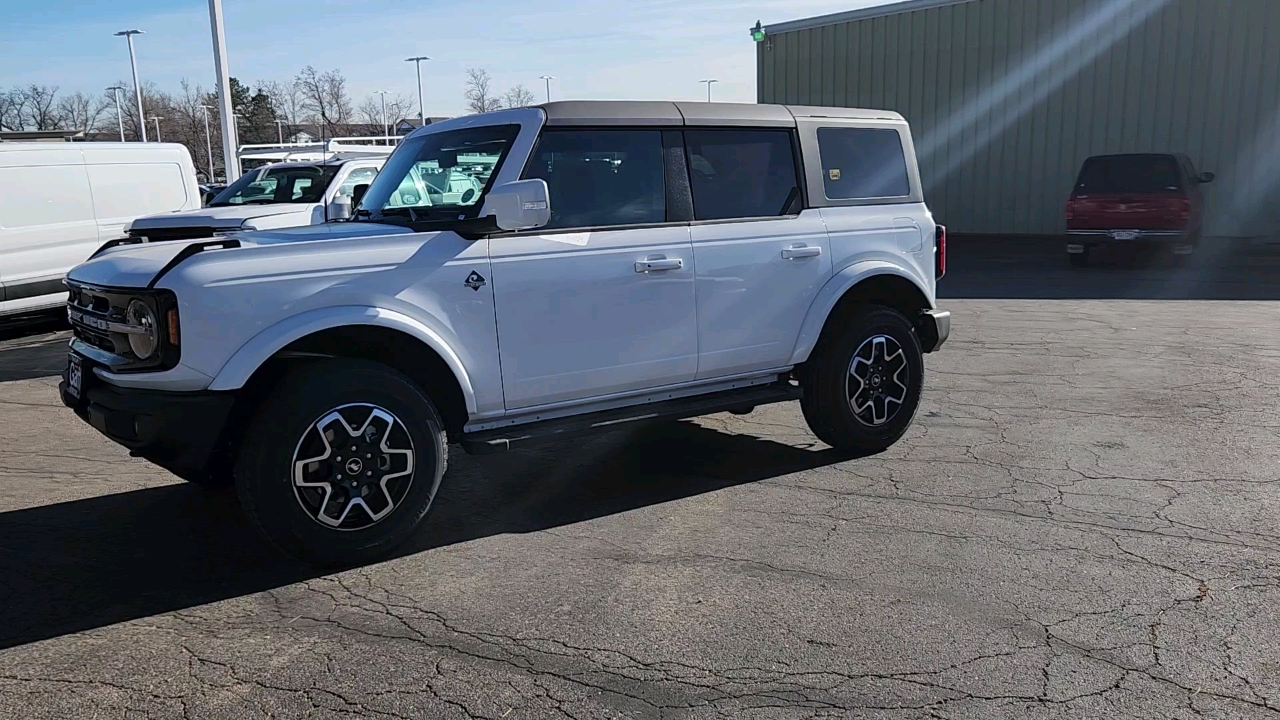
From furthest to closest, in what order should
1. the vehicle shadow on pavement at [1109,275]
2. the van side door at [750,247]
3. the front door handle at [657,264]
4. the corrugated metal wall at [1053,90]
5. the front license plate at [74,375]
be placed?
the corrugated metal wall at [1053,90] → the vehicle shadow on pavement at [1109,275] → the van side door at [750,247] → the front door handle at [657,264] → the front license plate at [74,375]

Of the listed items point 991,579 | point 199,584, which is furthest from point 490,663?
point 991,579

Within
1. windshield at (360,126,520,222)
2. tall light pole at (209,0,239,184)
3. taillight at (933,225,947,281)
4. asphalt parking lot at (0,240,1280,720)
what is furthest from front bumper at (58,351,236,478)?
tall light pole at (209,0,239,184)

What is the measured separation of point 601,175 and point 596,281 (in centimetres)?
60

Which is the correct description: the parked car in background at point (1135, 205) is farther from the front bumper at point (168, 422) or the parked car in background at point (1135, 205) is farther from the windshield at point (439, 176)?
the front bumper at point (168, 422)

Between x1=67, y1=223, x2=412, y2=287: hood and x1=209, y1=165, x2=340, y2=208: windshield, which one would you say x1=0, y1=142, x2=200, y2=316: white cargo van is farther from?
x1=67, y1=223, x2=412, y2=287: hood

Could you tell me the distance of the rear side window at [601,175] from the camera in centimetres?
530

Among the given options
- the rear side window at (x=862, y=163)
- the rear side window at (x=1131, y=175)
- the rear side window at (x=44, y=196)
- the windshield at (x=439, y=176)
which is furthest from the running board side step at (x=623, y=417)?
the rear side window at (x=1131, y=175)

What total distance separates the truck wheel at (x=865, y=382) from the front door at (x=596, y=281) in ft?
3.17

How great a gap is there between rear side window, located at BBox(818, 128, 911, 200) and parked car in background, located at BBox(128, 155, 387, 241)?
594 cm

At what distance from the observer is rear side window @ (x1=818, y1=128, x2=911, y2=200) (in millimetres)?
6371

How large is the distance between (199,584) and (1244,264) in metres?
18.8

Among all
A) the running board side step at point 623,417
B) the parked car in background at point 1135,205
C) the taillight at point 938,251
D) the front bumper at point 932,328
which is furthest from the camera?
the parked car in background at point 1135,205

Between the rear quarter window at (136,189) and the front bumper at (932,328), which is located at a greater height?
the rear quarter window at (136,189)

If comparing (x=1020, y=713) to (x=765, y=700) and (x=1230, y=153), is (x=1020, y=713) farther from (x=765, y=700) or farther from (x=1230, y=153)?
(x=1230, y=153)
